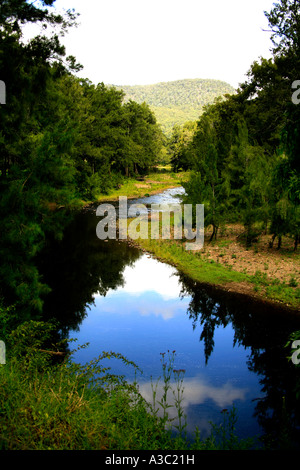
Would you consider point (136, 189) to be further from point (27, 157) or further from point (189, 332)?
point (27, 157)

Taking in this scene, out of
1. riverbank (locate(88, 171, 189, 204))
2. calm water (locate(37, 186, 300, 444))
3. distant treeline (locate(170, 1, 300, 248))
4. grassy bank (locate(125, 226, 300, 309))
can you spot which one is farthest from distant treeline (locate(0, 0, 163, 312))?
riverbank (locate(88, 171, 189, 204))

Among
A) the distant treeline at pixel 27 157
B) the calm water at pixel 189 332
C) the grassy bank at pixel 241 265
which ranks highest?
the distant treeline at pixel 27 157

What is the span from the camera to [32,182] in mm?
8883

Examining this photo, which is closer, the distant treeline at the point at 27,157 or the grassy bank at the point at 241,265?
the distant treeline at the point at 27,157

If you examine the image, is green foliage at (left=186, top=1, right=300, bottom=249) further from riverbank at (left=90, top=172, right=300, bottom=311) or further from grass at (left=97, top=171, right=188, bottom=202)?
grass at (left=97, top=171, right=188, bottom=202)

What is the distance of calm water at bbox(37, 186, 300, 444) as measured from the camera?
25.7 feet

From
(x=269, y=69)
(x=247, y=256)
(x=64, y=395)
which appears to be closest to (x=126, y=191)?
(x=269, y=69)

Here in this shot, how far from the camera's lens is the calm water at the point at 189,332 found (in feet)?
25.7

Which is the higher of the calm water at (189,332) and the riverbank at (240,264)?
the riverbank at (240,264)

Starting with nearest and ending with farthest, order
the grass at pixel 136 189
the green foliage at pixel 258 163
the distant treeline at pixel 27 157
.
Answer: the distant treeline at pixel 27 157 < the green foliage at pixel 258 163 < the grass at pixel 136 189

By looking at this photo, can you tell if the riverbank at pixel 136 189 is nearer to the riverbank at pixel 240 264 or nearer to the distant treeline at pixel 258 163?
the distant treeline at pixel 258 163

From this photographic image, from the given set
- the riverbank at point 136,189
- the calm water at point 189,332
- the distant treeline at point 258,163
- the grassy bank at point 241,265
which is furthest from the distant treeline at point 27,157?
the riverbank at point 136,189

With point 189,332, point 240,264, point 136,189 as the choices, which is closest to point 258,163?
point 240,264
